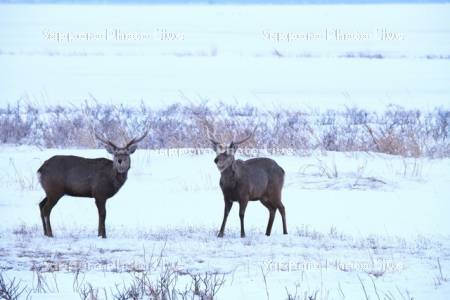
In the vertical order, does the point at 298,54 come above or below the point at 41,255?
above

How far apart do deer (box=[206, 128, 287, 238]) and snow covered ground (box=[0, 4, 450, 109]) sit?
50.0 feet

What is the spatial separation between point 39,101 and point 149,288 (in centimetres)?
2113

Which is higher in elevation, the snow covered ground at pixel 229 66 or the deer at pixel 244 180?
the snow covered ground at pixel 229 66

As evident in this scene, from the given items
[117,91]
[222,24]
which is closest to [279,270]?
[117,91]

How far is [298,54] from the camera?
4834cm

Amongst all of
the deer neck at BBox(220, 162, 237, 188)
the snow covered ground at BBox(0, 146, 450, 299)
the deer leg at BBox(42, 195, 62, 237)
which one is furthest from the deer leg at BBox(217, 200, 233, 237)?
the deer leg at BBox(42, 195, 62, 237)

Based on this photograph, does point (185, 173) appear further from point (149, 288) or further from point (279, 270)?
point (149, 288)

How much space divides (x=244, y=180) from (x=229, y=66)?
29.9 metres

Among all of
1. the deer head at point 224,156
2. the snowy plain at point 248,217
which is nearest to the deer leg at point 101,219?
the snowy plain at point 248,217

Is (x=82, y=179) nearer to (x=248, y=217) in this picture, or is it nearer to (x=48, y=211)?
(x=48, y=211)

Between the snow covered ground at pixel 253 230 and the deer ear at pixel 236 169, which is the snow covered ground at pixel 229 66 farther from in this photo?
the deer ear at pixel 236 169

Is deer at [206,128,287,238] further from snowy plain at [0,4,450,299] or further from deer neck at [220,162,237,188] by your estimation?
snowy plain at [0,4,450,299]

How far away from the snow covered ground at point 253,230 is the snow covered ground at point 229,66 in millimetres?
11265

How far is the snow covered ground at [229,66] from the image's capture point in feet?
100
